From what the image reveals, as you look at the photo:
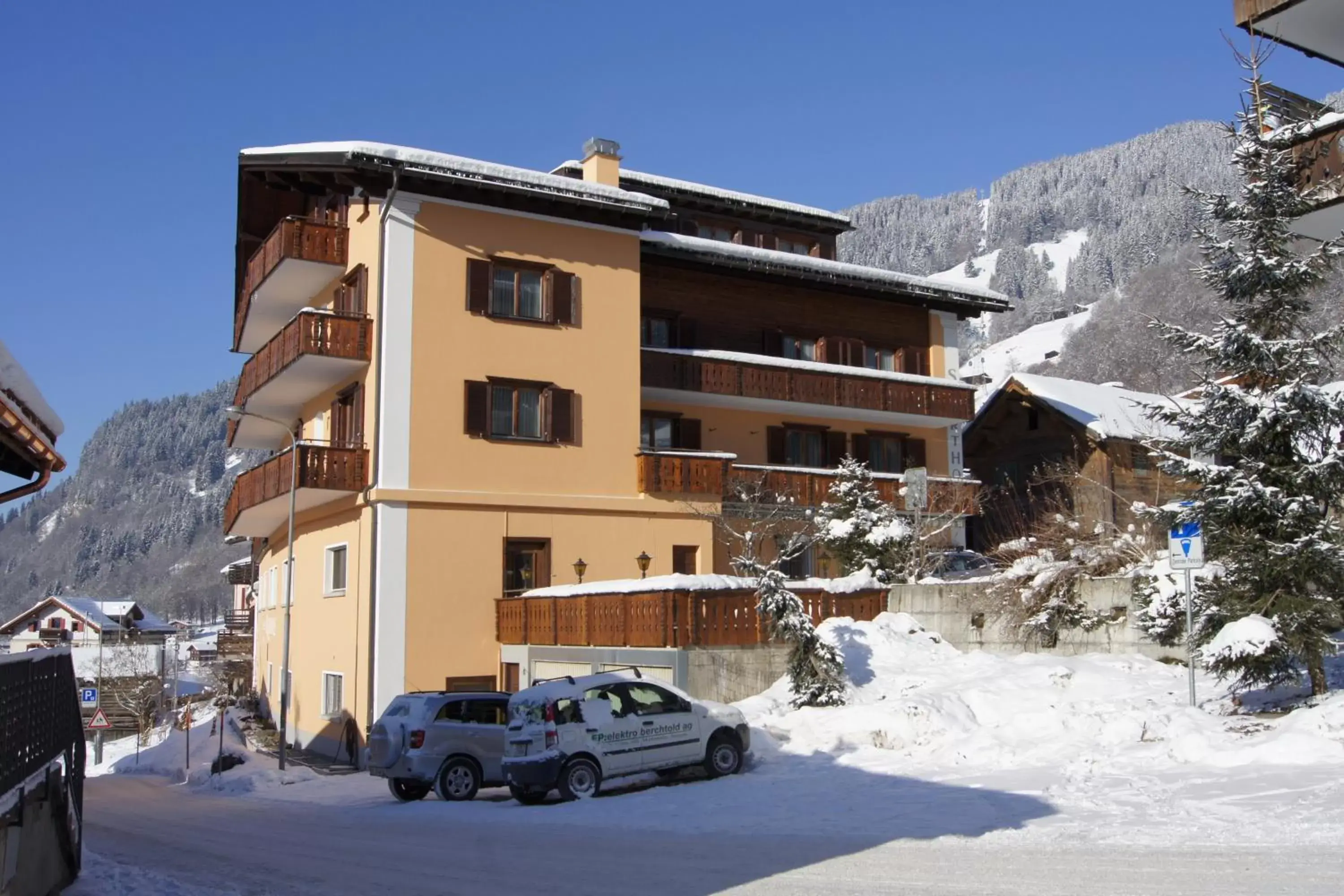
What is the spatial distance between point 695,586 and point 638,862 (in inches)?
420

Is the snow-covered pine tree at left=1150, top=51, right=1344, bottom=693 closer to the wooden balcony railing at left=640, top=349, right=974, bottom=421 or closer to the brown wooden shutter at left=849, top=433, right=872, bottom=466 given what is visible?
the wooden balcony railing at left=640, top=349, right=974, bottom=421

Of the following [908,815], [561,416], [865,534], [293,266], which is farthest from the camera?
[293,266]

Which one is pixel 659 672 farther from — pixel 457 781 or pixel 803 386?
pixel 803 386

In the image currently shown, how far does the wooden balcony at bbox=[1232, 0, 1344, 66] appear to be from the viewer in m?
15.2

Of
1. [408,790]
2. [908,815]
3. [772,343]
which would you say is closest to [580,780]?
[408,790]

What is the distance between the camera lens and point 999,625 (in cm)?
2344

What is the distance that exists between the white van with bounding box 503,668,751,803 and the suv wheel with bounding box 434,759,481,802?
6.33ft

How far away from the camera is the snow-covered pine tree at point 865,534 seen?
27.3 m

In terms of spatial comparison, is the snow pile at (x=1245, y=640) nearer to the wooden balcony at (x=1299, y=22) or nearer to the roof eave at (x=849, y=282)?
the wooden balcony at (x=1299, y=22)

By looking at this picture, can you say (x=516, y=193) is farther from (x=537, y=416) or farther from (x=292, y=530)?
(x=292, y=530)

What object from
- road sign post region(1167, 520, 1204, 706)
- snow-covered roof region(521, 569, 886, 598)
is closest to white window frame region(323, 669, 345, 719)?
snow-covered roof region(521, 569, 886, 598)

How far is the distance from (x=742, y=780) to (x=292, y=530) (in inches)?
564

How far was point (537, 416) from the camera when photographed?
96.1 ft

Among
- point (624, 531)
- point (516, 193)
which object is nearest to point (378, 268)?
point (516, 193)
